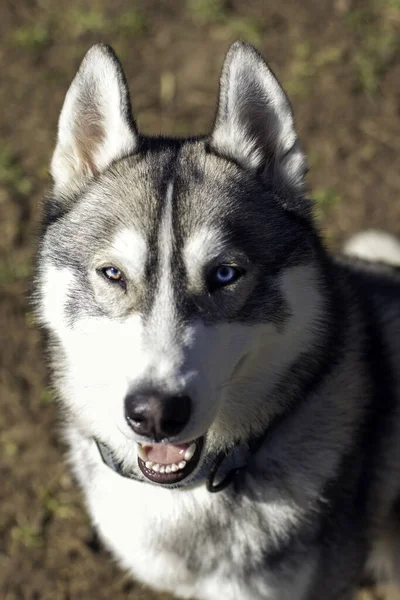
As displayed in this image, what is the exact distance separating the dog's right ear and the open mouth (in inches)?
40.7

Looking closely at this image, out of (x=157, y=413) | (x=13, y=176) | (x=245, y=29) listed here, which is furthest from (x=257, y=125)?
(x=245, y=29)

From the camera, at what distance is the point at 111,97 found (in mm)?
2611

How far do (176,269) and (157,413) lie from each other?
50 centimetres

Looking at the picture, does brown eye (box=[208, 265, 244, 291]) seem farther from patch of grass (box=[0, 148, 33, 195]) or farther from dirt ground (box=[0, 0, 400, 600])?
patch of grass (box=[0, 148, 33, 195])

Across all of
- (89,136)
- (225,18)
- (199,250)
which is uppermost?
(225,18)

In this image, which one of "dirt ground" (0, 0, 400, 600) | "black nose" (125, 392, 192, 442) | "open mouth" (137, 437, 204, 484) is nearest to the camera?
"black nose" (125, 392, 192, 442)

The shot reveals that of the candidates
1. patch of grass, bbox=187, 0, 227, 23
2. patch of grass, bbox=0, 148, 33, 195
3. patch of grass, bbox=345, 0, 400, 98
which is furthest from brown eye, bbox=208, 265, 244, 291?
patch of grass, bbox=187, 0, 227, 23

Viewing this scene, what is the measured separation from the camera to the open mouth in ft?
8.20

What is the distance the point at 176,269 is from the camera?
240cm

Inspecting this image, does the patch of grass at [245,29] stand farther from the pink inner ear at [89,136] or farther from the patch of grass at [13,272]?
the pink inner ear at [89,136]

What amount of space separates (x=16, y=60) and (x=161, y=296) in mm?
3982

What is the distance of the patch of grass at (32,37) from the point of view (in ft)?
18.5

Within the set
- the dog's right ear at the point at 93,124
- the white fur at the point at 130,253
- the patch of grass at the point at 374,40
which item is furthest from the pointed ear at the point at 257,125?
the patch of grass at the point at 374,40

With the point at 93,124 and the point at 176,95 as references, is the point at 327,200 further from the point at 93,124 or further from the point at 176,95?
the point at 93,124
